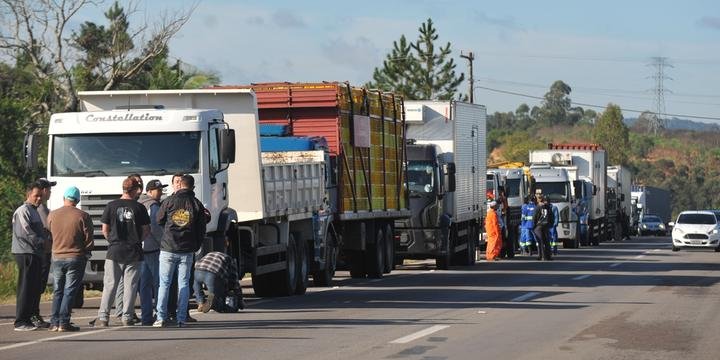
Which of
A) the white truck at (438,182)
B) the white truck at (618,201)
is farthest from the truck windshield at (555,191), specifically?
the white truck at (438,182)

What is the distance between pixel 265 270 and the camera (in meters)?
21.4

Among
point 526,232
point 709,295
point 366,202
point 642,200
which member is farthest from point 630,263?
point 642,200

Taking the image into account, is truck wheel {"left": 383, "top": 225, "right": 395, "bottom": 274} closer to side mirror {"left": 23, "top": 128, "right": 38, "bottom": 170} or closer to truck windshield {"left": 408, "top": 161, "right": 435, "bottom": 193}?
truck windshield {"left": 408, "top": 161, "right": 435, "bottom": 193}

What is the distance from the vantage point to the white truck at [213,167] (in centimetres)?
1928

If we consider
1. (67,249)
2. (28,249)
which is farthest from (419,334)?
(28,249)

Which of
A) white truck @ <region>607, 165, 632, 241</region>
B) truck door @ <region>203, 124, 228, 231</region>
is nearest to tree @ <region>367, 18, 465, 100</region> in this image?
white truck @ <region>607, 165, 632, 241</region>

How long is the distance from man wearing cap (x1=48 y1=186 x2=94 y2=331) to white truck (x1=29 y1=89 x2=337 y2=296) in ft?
8.94

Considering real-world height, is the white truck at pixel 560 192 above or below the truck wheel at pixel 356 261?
above

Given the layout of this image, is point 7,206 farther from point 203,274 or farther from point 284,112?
point 203,274

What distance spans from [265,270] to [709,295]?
282 inches

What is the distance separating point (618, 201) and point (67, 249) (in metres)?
54.6

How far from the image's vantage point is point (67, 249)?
52.9 feet

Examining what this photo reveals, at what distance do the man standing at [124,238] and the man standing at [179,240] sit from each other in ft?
0.82

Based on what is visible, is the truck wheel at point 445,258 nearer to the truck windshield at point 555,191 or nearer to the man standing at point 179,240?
the man standing at point 179,240
